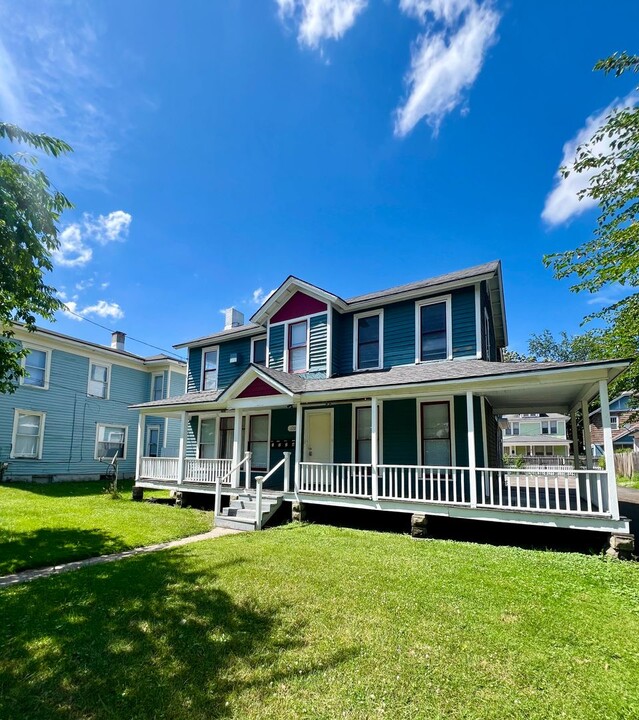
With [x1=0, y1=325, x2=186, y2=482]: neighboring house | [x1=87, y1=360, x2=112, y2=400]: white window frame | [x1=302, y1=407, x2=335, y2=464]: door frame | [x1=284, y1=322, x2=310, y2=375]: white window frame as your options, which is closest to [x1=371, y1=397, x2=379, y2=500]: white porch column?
[x1=302, y1=407, x2=335, y2=464]: door frame

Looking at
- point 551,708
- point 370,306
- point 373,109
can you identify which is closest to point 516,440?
point 370,306

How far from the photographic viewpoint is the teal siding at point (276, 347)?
46.1 feet

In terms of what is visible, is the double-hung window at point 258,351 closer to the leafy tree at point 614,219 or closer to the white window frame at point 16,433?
the leafy tree at point 614,219

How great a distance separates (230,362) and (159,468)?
466 cm

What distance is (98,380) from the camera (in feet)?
70.0

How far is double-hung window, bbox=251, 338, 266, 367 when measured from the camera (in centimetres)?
1519

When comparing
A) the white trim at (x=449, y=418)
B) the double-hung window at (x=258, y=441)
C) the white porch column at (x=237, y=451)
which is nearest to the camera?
the white trim at (x=449, y=418)

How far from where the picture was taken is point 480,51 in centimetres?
998

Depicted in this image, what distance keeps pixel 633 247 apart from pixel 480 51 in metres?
6.52

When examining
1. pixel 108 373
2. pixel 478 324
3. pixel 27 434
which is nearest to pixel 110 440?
pixel 108 373

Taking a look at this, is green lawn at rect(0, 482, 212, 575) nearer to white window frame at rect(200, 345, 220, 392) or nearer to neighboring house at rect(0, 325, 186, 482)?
neighboring house at rect(0, 325, 186, 482)

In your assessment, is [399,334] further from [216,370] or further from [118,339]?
[118,339]

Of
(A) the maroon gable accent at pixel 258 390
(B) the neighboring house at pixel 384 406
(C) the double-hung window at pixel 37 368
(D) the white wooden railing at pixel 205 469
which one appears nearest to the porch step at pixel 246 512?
(B) the neighboring house at pixel 384 406

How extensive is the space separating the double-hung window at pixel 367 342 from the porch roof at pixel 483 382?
44 centimetres
